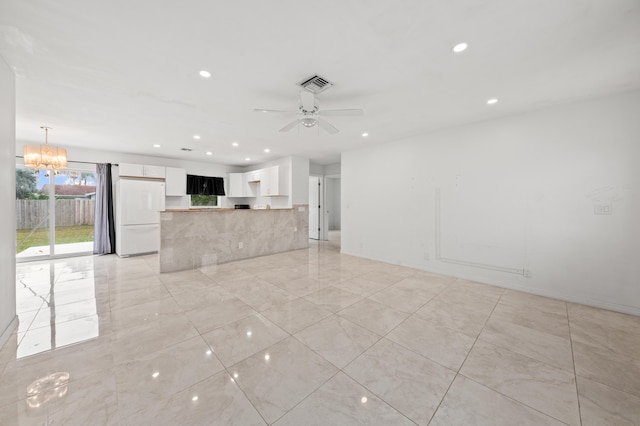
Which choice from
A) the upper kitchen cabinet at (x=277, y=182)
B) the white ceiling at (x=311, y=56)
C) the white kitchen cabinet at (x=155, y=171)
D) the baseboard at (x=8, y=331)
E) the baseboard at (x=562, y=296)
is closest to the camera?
the white ceiling at (x=311, y=56)

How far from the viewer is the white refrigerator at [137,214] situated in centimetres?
527

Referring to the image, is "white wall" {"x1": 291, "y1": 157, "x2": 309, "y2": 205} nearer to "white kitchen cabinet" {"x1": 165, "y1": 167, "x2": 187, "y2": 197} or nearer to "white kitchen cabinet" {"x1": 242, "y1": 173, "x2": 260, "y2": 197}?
"white kitchen cabinet" {"x1": 242, "y1": 173, "x2": 260, "y2": 197}

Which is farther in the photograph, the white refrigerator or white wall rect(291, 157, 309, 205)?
white wall rect(291, 157, 309, 205)

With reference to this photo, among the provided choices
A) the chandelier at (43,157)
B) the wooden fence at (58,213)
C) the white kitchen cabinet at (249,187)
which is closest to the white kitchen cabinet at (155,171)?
the wooden fence at (58,213)

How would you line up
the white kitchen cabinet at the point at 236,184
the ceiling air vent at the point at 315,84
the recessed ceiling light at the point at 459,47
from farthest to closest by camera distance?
the white kitchen cabinet at the point at 236,184 → the ceiling air vent at the point at 315,84 → the recessed ceiling light at the point at 459,47

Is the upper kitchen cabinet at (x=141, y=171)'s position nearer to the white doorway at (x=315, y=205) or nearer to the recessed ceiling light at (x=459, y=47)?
the white doorway at (x=315, y=205)

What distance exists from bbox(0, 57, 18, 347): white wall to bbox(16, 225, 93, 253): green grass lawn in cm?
401

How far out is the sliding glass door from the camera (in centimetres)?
484

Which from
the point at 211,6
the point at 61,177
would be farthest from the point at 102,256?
the point at 211,6

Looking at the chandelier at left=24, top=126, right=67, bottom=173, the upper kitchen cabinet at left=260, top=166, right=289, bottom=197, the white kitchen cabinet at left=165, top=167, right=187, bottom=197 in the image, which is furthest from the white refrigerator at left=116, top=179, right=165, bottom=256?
the upper kitchen cabinet at left=260, top=166, right=289, bottom=197

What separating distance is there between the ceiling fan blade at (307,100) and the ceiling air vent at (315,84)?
0.27 feet

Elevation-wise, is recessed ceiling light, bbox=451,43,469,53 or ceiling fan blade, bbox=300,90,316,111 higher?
recessed ceiling light, bbox=451,43,469,53

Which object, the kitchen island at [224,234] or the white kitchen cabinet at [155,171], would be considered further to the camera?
the white kitchen cabinet at [155,171]

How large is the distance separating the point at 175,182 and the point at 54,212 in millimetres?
2440
